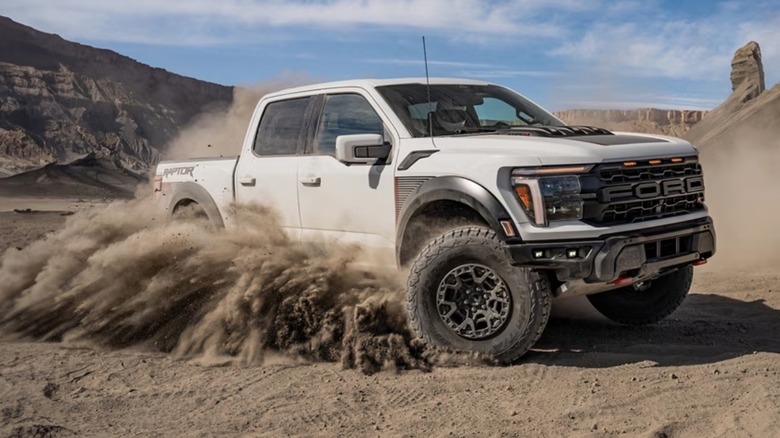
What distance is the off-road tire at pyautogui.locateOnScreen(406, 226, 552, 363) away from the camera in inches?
193

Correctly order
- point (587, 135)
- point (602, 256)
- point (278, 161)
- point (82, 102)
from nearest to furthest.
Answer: point (602, 256)
point (587, 135)
point (278, 161)
point (82, 102)

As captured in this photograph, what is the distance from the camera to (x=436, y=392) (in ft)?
15.6

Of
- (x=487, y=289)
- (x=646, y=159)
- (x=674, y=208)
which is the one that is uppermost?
(x=646, y=159)

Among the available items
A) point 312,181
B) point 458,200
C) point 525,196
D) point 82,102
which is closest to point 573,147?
point 525,196

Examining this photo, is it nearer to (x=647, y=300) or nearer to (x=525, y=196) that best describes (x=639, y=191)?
(x=525, y=196)

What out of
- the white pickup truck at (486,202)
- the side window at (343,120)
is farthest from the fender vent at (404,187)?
the side window at (343,120)

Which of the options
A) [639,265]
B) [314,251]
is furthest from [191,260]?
[639,265]

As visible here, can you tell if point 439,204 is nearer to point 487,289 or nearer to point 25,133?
point 487,289

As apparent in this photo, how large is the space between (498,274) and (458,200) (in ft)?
1.79

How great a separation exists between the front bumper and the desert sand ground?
2.15 feet

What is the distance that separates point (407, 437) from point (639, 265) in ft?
6.04

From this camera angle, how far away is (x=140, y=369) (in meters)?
5.62

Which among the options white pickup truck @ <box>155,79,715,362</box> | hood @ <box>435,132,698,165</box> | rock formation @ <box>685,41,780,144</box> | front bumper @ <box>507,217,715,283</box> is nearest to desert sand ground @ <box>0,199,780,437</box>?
white pickup truck @ <box>155,79,715,362</box>

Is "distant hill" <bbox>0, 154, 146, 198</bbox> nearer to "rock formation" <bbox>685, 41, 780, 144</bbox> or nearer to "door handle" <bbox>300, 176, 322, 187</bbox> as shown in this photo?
"rock formation" <bbox>685, 41, 780, 144</bbox>
